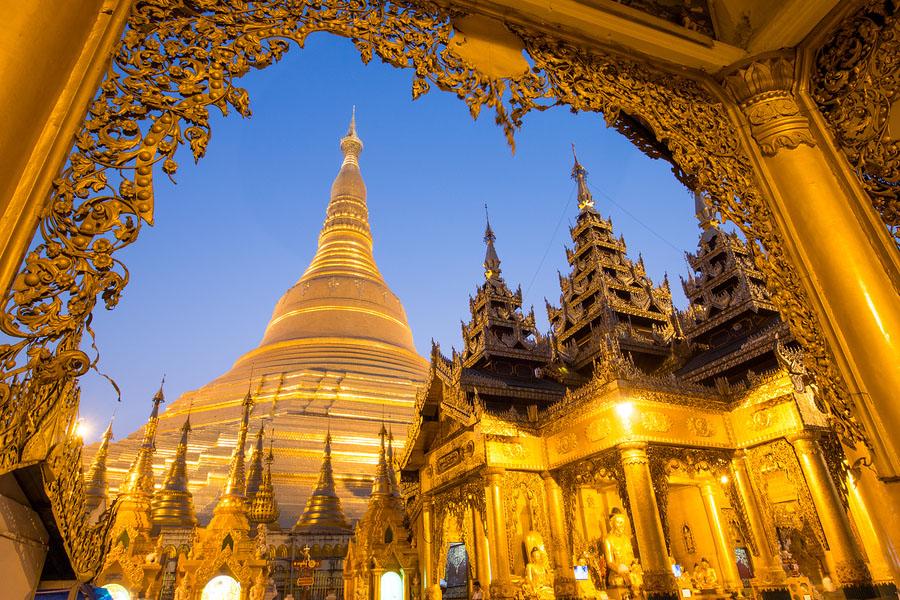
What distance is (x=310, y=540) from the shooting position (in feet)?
47.9

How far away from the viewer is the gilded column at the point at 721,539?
370 inches

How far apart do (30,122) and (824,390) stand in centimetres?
403

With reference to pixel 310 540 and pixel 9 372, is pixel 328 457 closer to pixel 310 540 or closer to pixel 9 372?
pixel 310 540

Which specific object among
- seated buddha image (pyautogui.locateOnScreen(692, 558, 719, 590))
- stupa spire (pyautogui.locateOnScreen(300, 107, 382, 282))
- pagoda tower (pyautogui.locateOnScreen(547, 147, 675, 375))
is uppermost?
stupa spire (pyautogui.locateOnScreen(300, 107, 382, 282))

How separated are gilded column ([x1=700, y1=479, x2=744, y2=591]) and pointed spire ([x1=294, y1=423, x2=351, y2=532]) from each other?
10140 mm

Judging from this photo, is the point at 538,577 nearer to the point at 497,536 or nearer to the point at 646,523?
the point at 497,536

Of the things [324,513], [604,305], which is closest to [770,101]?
[604,305]

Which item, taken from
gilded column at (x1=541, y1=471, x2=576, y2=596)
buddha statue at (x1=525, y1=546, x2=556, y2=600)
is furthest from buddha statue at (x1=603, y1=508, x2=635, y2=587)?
gilded column at (x1=541, y1=471, x2=576, y2=596)

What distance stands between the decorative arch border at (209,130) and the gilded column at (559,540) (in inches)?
285

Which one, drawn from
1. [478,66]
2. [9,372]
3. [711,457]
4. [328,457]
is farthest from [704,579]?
[328,457]

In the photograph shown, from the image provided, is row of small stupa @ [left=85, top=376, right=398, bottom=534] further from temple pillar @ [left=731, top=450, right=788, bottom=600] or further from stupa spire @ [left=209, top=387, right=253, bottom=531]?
temple pillar @ [left=731, top=450, right=788, bottom=600]

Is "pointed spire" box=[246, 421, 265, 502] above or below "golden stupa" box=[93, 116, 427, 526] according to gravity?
below

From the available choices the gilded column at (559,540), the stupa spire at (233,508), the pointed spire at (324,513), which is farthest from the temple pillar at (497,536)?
the pointed spire at (324,513)

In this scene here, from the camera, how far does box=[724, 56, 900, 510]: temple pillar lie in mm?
2621
